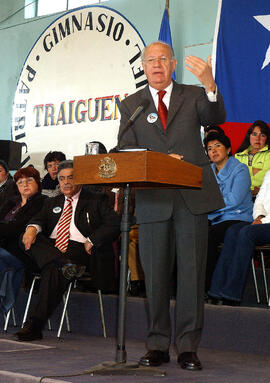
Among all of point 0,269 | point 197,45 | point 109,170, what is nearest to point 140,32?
point 197,45

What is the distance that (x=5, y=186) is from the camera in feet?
18.3

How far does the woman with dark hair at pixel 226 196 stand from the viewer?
393 centimetres

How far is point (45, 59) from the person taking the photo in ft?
25.0

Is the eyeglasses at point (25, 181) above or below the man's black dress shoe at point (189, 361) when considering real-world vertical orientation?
above

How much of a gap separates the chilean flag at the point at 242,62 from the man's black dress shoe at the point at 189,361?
3212mm

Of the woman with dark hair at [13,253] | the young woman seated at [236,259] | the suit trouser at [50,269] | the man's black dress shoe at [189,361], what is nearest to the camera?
the man's black dress shoe at [189,361]

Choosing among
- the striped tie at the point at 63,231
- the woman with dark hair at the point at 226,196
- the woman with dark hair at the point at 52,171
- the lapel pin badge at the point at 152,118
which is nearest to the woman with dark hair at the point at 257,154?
the woman with dark hair at the point at 226,196

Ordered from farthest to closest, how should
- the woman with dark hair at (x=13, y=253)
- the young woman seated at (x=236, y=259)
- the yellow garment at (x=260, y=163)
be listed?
the yellow garment at (x=260, y=163) < the woman with dark hair at (x=13, y=253) < the young woman seated at (x=236, y=259)

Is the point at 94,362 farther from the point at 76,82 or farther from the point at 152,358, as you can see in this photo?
the point at 76,82

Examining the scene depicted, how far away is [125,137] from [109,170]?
1.33 feet

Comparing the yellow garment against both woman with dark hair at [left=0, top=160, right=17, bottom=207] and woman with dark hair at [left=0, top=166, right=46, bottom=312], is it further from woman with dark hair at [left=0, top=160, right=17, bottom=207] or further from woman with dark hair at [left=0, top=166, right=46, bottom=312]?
woman with dark hair at [left=0, top=160, right=17, bottom=207]

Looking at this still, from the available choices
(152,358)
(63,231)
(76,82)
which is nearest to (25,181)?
(63,231)

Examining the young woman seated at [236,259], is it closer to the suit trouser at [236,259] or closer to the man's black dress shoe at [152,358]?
the suit trouser at [236,259]

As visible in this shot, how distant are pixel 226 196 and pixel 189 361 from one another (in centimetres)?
178
